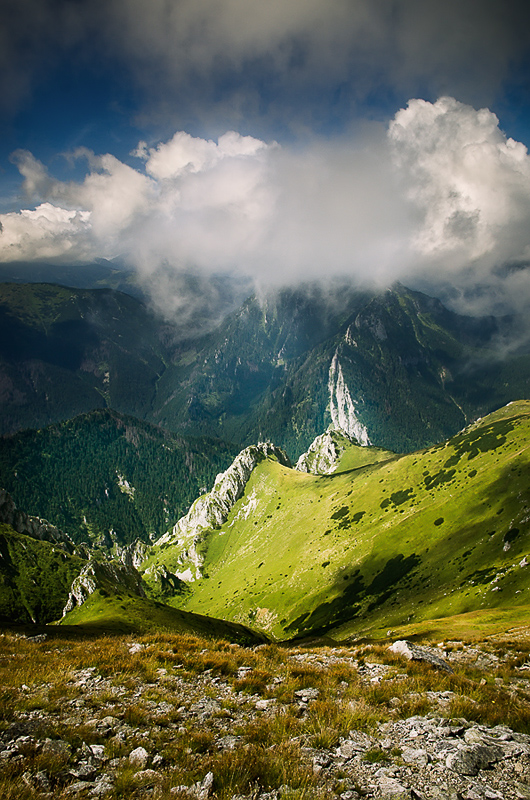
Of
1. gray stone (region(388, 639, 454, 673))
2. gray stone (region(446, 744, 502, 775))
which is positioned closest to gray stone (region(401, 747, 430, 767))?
gray stone (region(446, 744, 502, 775))

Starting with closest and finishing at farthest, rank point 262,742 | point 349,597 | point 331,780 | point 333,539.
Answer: point 331,780
point 262,742
point 349,597
point 333,539

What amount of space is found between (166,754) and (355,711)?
6080mm

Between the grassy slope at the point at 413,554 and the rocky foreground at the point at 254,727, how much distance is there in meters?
51.6

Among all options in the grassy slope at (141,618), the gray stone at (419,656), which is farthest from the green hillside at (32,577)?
the gray stone at (419,656)

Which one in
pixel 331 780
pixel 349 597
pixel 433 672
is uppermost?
pixel 331 780

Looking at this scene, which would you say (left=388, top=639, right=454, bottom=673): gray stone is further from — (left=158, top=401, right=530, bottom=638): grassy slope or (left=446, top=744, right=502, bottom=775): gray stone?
(left=158, top=401, right=530, bottom=638): grassy slope

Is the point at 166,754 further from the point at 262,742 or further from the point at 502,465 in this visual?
the point at 502,465

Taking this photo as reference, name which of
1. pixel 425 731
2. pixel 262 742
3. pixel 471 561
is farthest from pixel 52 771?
pixel 471 561

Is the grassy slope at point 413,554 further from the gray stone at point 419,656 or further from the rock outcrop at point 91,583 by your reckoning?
the rock outcrop at point 91,583

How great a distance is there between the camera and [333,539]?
565ft

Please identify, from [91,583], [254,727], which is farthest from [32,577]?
[254,727]

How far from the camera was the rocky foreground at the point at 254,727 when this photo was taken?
7.96 meters

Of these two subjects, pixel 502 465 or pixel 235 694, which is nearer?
pixel 235 694

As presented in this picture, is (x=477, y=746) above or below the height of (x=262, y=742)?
below
